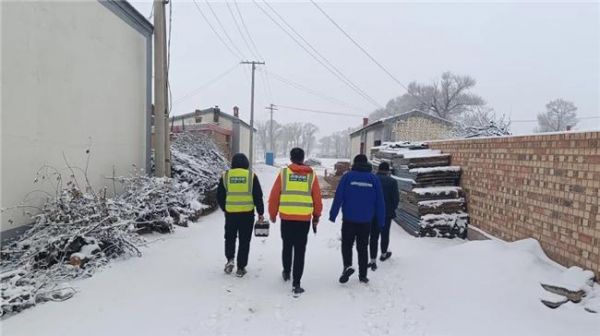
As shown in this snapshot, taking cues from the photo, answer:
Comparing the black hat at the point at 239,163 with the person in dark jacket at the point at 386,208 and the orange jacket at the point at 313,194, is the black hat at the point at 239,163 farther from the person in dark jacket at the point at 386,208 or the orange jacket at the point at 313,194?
the person in dark jacket at the point at 386,208

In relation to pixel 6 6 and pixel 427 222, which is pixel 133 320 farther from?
pixel 427 222

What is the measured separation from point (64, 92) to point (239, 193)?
3388 millimetres

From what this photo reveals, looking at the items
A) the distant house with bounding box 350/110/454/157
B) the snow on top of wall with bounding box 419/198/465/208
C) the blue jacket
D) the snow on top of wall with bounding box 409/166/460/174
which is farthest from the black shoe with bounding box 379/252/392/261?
the distant house with bounding box 350/110/454/157

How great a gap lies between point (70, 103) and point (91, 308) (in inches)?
152

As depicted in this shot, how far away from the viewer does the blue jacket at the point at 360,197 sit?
5.36 metres

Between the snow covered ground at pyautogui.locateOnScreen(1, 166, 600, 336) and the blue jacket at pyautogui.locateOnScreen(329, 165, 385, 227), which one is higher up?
the blue jacket at pyautogui.locateOnScreen(329, 165, 385, 227)

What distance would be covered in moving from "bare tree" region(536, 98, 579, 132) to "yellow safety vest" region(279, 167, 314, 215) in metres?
61.1

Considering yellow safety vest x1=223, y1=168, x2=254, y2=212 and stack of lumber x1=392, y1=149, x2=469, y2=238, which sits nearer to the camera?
yellow safety vest x1=223, y1=168, x2=254, y2=212

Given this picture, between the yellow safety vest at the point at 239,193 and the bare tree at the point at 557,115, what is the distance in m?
61.2

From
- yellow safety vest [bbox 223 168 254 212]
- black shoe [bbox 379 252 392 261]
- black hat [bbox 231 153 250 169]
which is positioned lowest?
black shoe [bbox 379 252 392 261]

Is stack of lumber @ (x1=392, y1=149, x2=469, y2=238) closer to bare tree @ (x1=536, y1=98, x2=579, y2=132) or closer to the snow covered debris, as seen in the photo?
the snow covered debris

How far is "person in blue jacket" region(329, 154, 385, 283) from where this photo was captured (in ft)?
17.6

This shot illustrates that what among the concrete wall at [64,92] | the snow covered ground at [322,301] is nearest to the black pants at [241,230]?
the snow covered ground at [322,301]

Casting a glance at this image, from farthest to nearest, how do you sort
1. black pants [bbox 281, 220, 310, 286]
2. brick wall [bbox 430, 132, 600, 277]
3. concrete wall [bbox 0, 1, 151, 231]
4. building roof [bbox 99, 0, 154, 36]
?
1. building roof [bbox 99, 0, 154, 36]
2. concrete wall [bbox 0, 1, 151, 231]
3. black pants [bbox 281, 220, 310, 286]
4. brick wall [bbox 430, 132, 600, 277]
